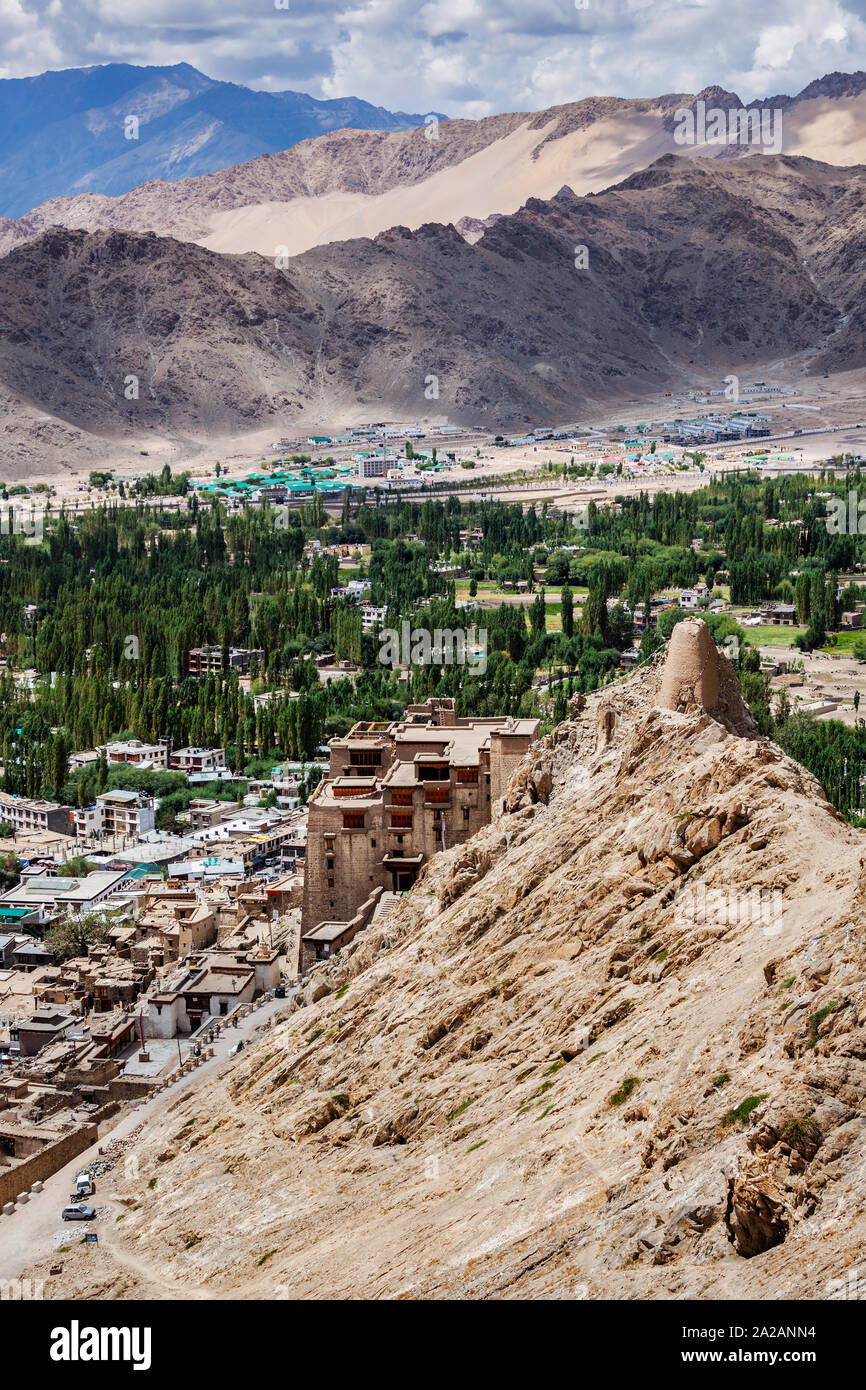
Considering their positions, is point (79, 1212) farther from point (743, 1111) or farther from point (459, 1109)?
point (743, 1111)

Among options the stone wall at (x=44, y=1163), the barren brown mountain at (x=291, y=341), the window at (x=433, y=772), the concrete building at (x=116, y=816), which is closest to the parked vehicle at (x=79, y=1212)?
the stone wall at (x=44, y=1163)

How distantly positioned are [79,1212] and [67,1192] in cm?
152

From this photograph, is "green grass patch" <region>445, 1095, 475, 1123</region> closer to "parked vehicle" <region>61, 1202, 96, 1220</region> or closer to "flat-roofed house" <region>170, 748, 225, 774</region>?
"parked vehicle" <region>61, 1202, 96, 1220</region>

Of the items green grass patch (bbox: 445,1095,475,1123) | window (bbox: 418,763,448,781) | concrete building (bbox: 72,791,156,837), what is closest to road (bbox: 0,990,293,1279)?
window (bbox: 418,763,448,781)

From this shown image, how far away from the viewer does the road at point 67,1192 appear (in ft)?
82.3

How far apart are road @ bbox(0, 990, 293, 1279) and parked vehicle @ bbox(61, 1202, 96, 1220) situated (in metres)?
0.12

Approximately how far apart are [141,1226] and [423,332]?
158391mm

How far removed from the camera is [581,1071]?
2008 centimetres

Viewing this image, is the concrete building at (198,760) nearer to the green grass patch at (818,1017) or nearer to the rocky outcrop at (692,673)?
the rocky outcrop at (692,673)

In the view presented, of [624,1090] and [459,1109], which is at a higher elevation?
[624,1090]

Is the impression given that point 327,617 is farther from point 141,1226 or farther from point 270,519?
point 141,1226

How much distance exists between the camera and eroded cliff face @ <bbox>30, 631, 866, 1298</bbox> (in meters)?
15.3

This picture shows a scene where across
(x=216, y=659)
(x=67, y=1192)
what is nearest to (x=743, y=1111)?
(x=67, y=1192)

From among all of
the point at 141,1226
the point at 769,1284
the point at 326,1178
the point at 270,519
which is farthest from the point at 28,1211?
the point at 270,519
